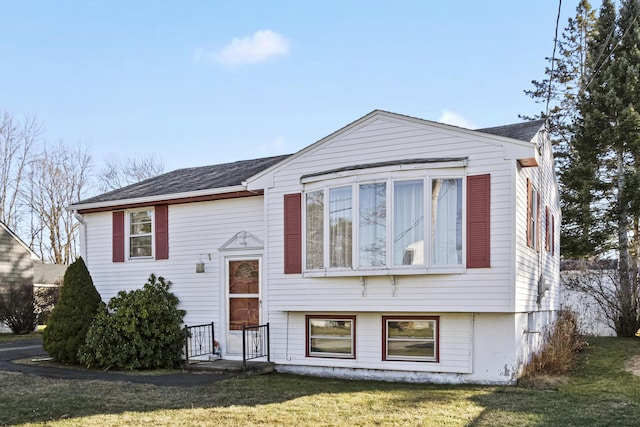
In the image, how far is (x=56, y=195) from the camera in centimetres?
3388

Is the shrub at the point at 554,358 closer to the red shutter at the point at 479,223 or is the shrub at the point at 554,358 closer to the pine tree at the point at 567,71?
the red shutter at the point at 479,223

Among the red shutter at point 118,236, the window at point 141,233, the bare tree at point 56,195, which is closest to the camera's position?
the window at point 141,233

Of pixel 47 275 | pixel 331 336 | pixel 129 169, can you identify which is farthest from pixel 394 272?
pixel 129 169

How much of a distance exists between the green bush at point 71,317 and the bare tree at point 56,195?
2356cm

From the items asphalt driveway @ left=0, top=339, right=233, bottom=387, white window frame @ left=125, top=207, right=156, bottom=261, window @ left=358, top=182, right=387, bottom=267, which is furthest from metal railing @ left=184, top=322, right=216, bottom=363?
window @ left=358, top=182, right=387, bottom=267

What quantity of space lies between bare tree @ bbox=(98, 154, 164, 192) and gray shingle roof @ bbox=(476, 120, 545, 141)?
2997 cm

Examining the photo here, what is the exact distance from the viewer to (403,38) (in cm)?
1188

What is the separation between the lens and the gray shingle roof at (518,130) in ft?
31.7

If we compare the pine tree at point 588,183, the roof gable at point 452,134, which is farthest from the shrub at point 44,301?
the pine tree at point 588,183

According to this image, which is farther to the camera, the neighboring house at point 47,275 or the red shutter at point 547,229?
the neighboring house at point 47,275

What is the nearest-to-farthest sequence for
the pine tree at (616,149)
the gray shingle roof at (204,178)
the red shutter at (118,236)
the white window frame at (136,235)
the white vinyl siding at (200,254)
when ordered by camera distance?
the gray shingle roof at (204,178) < the white vinyl siding at (200,254) < the white window frame at (136,235) < the red shutter at (118,236) < the pine tree at (616,149)

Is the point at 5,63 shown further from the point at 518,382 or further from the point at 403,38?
the point at 518,382

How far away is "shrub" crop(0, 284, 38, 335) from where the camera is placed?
20.3 meters

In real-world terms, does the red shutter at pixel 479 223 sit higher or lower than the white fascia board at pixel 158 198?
lower
